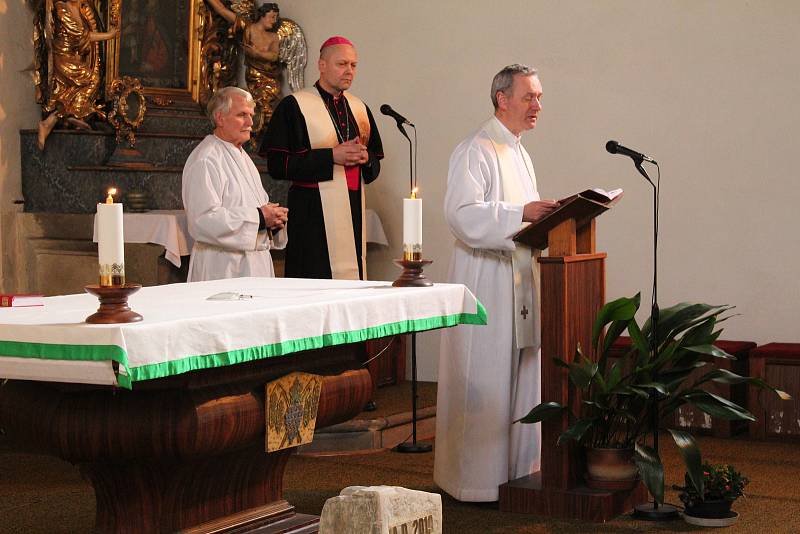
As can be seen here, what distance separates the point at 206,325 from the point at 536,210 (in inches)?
88.7

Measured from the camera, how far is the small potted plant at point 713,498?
5227mm

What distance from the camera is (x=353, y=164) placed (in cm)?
724

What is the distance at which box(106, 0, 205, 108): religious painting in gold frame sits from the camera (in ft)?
28.7

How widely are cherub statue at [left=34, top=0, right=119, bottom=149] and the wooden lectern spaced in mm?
4253

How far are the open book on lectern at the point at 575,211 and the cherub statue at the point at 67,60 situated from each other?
422 cm

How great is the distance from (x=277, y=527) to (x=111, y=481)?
0.75 m

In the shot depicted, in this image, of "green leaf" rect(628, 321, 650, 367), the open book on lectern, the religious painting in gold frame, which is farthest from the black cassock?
"green leaf" rect(628, 321, 650, 367)

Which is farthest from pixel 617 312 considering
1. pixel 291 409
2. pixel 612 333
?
pixel 291 409

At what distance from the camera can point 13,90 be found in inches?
→ 336

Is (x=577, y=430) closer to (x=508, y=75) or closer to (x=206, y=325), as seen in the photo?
(x=508, y=75)

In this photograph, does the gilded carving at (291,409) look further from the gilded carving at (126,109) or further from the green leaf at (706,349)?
the gilded carving at (126,109)

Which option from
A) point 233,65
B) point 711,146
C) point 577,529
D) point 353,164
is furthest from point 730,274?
point 233,65

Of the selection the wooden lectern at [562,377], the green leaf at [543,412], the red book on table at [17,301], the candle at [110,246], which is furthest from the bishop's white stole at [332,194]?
the candle at [110,246]

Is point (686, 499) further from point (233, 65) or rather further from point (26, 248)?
point (233, 65)
